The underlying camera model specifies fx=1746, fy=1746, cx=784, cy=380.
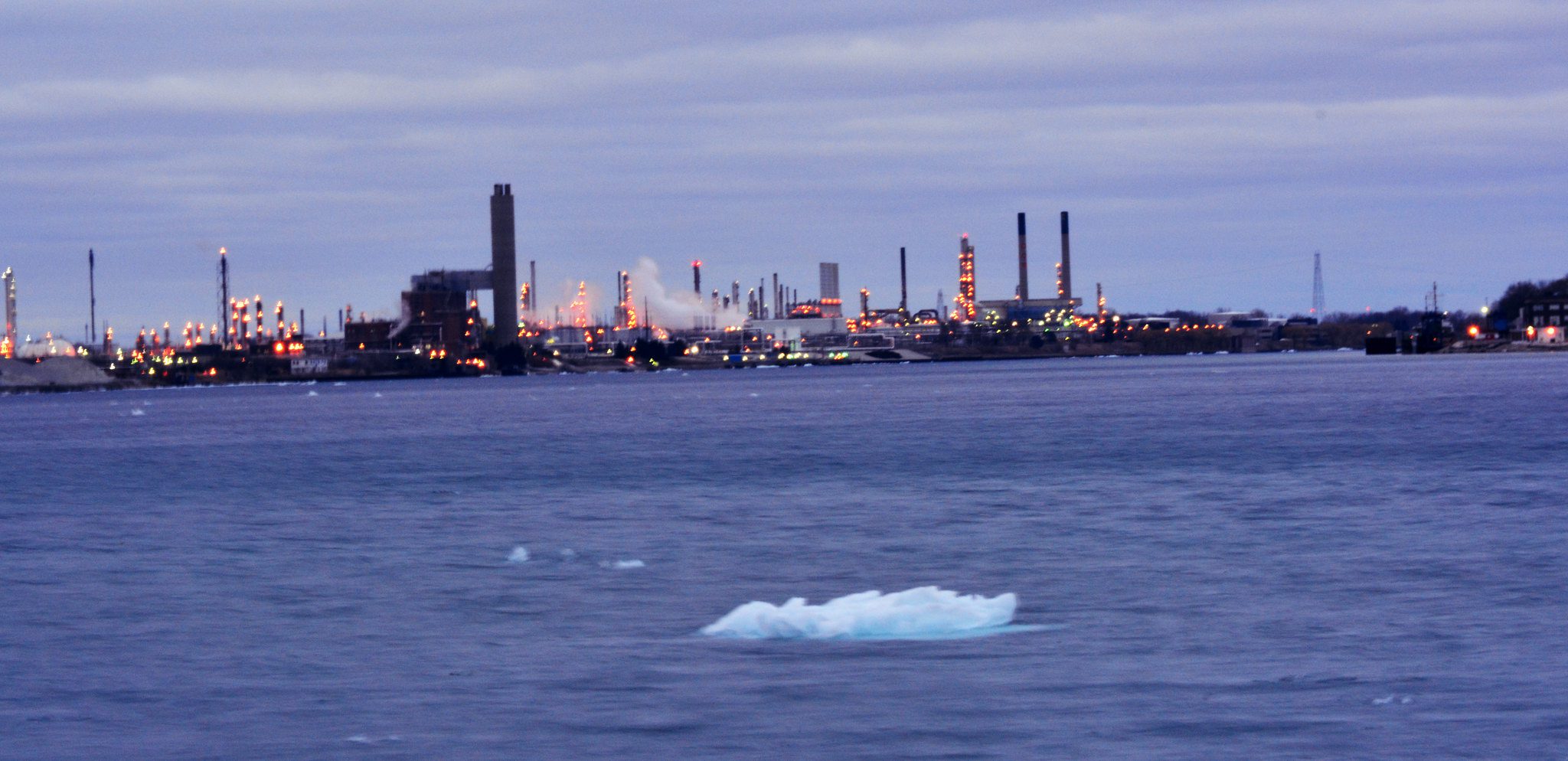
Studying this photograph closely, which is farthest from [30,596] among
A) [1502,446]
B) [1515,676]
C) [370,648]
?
[1502,446]

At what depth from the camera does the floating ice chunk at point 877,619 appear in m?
19.5

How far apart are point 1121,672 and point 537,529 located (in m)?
18.3

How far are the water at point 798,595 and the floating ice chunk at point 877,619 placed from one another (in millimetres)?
380

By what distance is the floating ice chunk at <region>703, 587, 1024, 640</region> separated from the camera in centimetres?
1950

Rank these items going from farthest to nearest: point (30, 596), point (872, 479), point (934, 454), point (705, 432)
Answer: point (705, 432)
point (934, 454)
point (872, 479)
point (30, 596)

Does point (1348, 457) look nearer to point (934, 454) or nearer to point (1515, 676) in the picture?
point (934, 454)

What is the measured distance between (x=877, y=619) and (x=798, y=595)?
4.07m

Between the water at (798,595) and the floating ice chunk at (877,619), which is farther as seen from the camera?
the floating ice chunk at (877,619)

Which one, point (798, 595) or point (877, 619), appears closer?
point (877, 619)

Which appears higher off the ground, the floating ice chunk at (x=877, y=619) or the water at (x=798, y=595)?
the floating ice chunk at (x=877, y=619)

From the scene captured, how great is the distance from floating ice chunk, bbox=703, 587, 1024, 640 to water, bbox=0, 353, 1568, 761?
1.25 ft

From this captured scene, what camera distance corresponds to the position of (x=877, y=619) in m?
19.7

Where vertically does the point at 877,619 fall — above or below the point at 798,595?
above

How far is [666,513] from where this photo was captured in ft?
120
